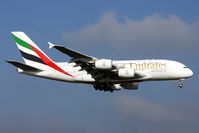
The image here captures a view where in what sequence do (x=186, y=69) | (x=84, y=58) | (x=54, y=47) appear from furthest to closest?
1. (x=186, y=69)
2. (x=84, y=58)
3. (x=54, y=47)

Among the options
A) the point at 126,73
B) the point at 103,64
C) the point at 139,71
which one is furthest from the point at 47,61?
the point at 139,71

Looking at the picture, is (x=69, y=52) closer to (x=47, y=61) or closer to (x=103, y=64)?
(x=103, y=64)

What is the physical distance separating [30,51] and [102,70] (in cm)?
1019

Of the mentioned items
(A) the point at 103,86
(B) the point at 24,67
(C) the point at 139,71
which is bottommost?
(A) the point at 103,86

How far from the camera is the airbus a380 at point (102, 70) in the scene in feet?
144

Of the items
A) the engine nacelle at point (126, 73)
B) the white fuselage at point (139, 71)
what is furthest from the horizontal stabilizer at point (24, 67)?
the engine nacelle at point (126, 73)

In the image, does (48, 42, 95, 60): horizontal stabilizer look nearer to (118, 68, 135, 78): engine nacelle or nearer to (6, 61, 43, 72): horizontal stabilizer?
(118, 68, 135, 78): engine nacelle

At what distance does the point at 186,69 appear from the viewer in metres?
46.1

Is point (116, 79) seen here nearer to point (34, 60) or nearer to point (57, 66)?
point (57, 66)

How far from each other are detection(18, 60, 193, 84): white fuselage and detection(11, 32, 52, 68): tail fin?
4.22 ft

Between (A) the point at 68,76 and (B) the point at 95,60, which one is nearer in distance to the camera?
(B) the point at 95,60

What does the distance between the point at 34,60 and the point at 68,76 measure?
14.9ft

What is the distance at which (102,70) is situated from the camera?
4341cm

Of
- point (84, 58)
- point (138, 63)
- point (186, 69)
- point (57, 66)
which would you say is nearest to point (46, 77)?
point (57, 66)
